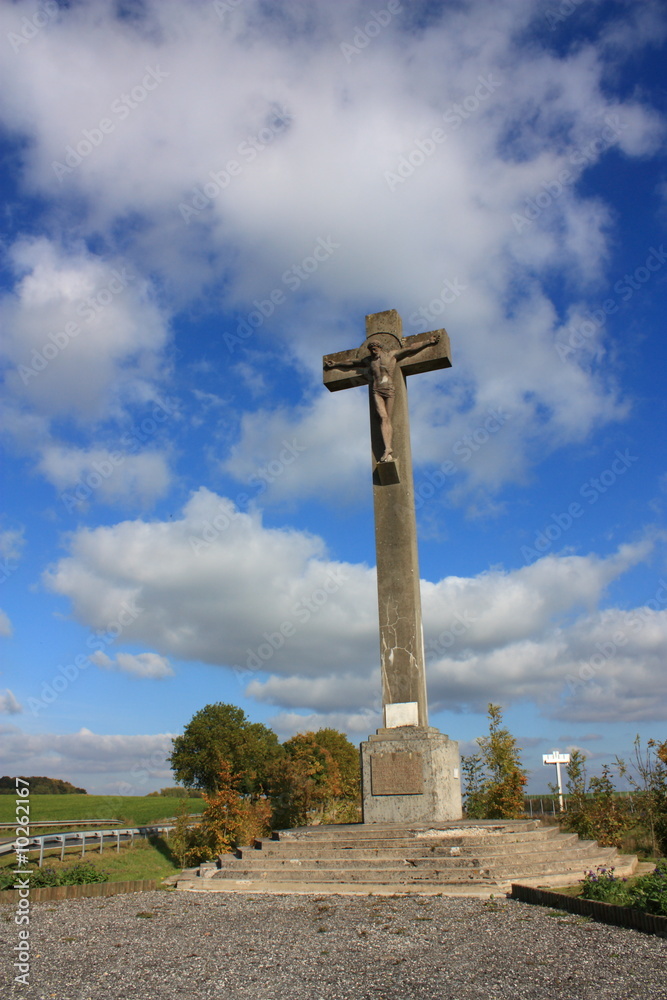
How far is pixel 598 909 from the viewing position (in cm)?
638

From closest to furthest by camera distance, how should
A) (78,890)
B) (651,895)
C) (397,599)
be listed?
(651,895) → (78,890) → (397,599)

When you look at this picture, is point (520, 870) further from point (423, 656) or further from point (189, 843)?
point (189, 843)

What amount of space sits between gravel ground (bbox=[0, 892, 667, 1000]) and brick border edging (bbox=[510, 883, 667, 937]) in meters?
0.12

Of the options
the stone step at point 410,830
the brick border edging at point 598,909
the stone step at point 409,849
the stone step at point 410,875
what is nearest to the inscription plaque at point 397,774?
the stone step at point 410,830

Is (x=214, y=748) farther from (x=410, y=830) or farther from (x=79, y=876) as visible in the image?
(x=410, y=830)

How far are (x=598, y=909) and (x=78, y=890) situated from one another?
22.8ft

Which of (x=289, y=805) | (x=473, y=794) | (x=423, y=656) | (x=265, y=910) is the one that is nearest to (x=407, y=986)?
(x=265, y=910)

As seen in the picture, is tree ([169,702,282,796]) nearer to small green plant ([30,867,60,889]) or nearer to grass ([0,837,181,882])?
grass ([0,837,181,882])

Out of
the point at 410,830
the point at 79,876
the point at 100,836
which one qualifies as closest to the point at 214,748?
the point at 100,836

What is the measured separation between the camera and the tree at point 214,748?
107ft

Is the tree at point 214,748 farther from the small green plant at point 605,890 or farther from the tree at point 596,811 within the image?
the small green plant at point 605,890

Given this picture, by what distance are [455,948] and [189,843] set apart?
1220 cm

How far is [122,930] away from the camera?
23.1 feet

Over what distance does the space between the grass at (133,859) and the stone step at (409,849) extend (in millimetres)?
5378
